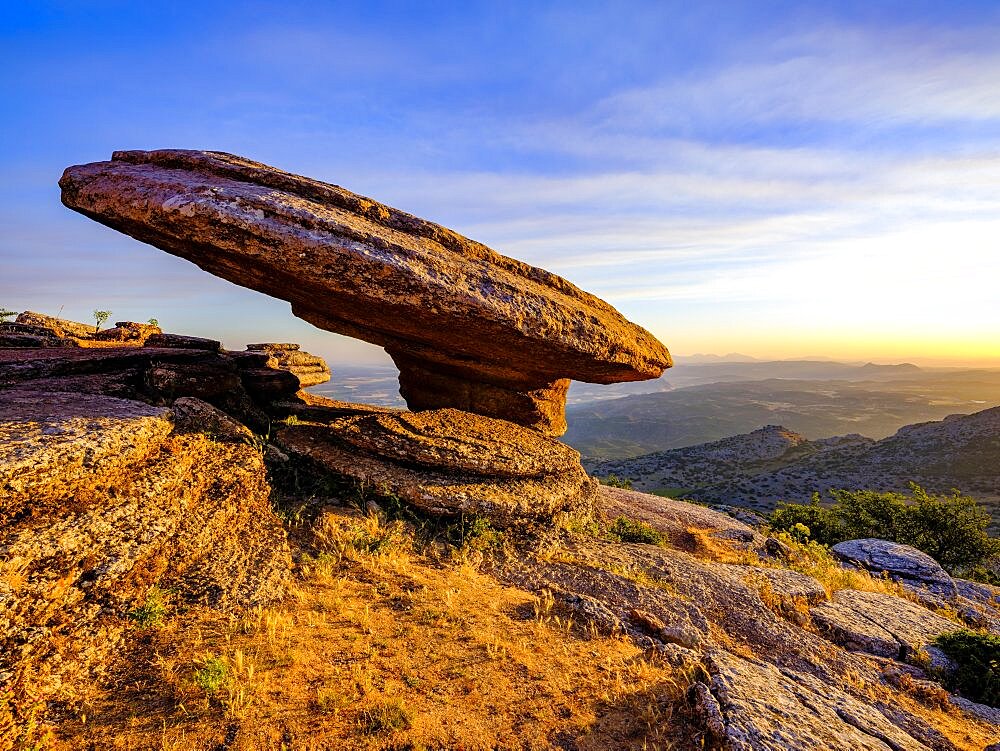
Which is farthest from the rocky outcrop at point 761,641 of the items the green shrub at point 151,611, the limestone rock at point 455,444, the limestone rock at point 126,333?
the limestone rock at point 126,333

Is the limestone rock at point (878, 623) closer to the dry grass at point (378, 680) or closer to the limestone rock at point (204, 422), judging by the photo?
the dry grass at point (378, 680)

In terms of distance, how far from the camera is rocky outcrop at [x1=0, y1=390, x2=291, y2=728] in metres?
5.05

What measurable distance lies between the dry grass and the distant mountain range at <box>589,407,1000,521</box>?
5993cm

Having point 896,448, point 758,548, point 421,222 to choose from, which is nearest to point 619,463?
point 896,448

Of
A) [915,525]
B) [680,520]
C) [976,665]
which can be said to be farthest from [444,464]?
[915,525]

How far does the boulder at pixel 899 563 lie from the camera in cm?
1588

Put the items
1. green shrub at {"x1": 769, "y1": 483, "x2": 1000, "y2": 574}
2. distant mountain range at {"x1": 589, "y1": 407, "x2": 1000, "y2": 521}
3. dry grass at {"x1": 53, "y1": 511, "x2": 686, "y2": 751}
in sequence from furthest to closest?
distant mountain range at {"x1": 589, "y1": 407, "x2": 1000, "y2": 521}, green shrub at {"x1": 769, "y1": 483, "x2": 1000, "y2": 574}, dry grass at {"x1": 53, "y1": 511, "x2": 686, "y2": 751}

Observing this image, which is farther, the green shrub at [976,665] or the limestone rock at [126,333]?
the limestone rock at [126,333]

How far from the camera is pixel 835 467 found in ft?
234

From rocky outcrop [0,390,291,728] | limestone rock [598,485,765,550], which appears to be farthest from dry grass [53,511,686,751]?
limestone rock [598,485,765,550]

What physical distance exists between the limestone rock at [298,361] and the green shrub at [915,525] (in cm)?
2582

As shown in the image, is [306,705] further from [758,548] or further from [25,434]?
[758,548]

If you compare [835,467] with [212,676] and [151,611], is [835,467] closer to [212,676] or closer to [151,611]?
[212,676]

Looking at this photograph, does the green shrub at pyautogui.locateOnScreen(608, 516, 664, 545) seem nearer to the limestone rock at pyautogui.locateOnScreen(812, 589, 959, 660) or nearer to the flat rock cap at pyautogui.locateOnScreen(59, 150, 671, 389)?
the limestone rock at pyautogui.locateOnScreen(812, 589, 959, 660)
